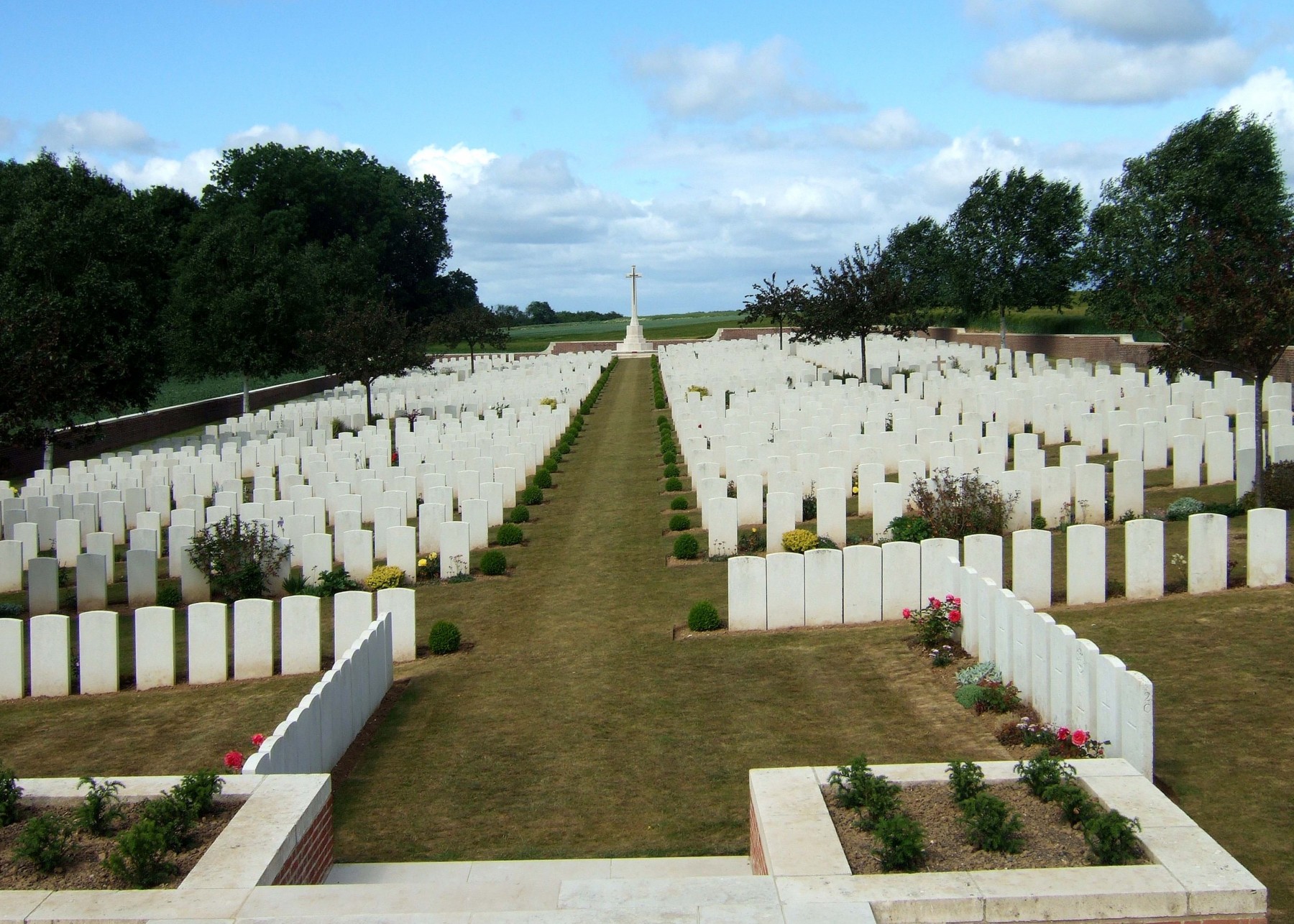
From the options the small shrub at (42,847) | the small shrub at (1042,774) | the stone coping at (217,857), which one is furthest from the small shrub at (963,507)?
the small shrub at (42,847)

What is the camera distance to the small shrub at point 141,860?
5375 millimetres

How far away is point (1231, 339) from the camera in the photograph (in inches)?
552

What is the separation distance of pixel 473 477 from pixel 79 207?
1737 cm

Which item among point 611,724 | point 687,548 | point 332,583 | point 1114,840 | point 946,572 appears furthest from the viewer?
point 687,548

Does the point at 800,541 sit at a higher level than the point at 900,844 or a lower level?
higher

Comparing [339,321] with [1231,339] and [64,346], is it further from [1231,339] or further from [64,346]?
[1231,339]

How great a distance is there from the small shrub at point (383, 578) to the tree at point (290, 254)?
66.4 feet

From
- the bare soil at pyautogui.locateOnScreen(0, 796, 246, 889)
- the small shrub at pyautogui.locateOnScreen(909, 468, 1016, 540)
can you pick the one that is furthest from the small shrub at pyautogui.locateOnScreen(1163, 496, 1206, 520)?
the bare soil at pyautogui.locateOnScreen(0, 796, 246, 889)

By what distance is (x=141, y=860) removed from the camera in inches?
212

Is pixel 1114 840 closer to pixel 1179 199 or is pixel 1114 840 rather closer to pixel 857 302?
pixel 857 302

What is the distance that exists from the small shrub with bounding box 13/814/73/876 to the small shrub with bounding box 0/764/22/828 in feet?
1.67

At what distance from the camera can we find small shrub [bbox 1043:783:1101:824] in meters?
5.73

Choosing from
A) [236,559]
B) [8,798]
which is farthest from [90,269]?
[8,798]

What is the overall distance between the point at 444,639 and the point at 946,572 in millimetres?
4853
